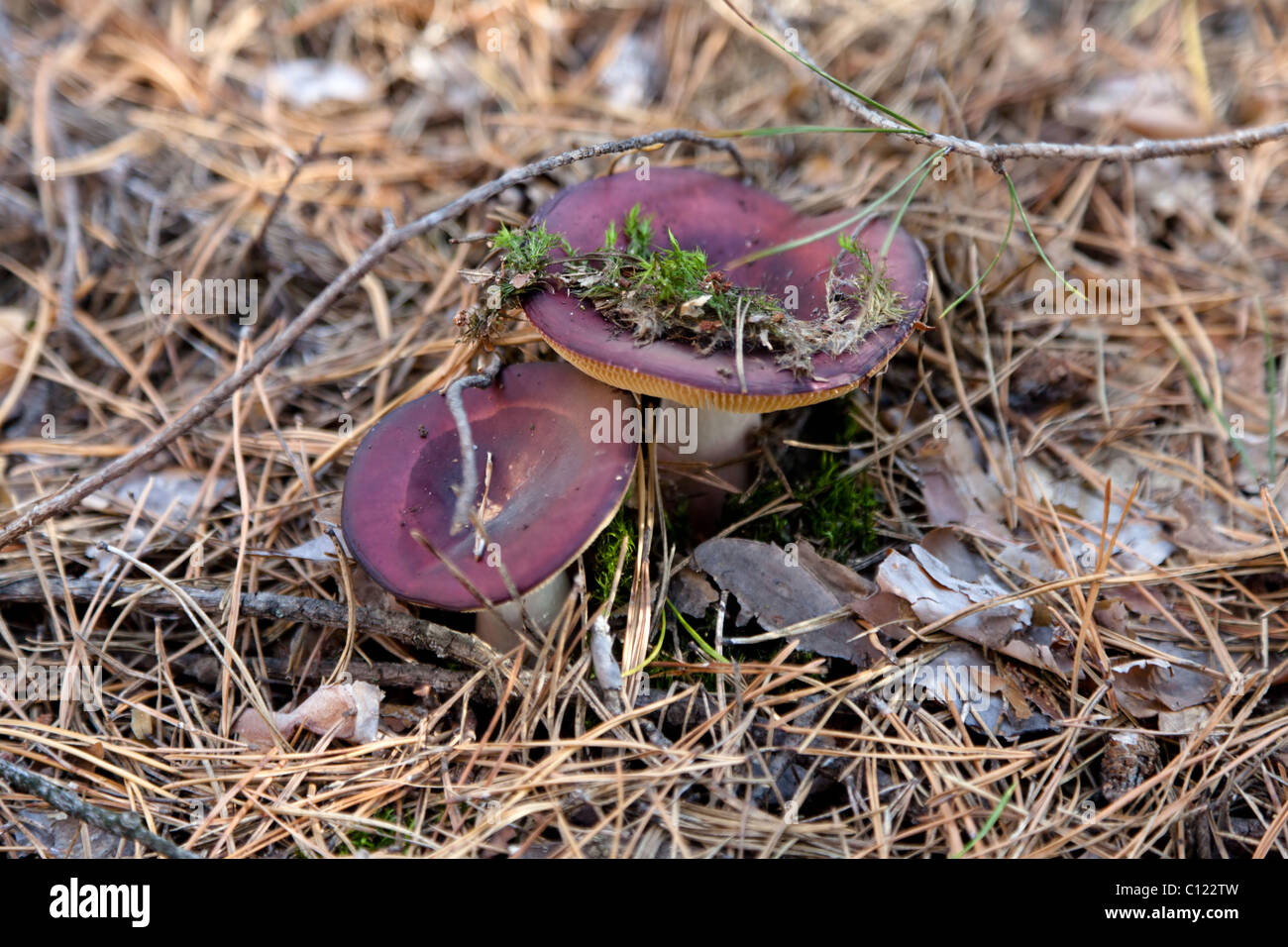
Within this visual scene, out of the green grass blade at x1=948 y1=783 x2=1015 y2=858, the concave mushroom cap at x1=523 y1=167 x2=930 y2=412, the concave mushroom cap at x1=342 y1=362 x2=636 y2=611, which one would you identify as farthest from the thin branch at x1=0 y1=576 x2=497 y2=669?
the green grass blade at x1=948 y1=783 x2=1015 y2=858

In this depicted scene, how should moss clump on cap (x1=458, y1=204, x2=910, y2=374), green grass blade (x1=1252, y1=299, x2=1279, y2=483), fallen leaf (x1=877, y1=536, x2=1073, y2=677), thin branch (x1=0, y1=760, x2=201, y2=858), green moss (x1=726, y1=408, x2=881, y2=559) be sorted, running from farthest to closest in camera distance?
green grass blade (x1=1252, y1=299, x2=1279, y2=483), green moss (x1=726, y1=408, x2=881, y2=559), fallen leaf (x1=877, y1=536, x2=1073, y2=677), moss clump on cap (x1=458, y1=204, x2=910, y2=374), thin branch (x1=0, y1=760, x2=201, y2=858)

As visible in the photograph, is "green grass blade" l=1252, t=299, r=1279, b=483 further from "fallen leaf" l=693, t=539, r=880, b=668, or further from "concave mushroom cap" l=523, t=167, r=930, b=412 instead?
"fallen leaf" l=693, t=539, r=880, b=668

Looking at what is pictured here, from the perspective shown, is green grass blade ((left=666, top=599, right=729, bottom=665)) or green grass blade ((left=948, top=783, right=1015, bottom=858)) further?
green grass blade ((left=666, top=599, right=729, bottom=665))

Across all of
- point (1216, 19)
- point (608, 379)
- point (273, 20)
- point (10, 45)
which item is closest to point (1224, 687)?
point (608, 379)

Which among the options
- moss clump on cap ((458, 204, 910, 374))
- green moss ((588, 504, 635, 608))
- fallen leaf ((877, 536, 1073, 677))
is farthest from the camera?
green moss ((588, 504, 635, 608))

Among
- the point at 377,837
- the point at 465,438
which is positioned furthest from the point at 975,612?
the point at 377,837

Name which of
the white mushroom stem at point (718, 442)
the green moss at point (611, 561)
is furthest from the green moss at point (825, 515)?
the green moss at point (611, 561)

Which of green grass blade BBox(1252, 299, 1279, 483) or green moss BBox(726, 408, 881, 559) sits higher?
green grass blade BBox(1252, 299, 1279, 483)
